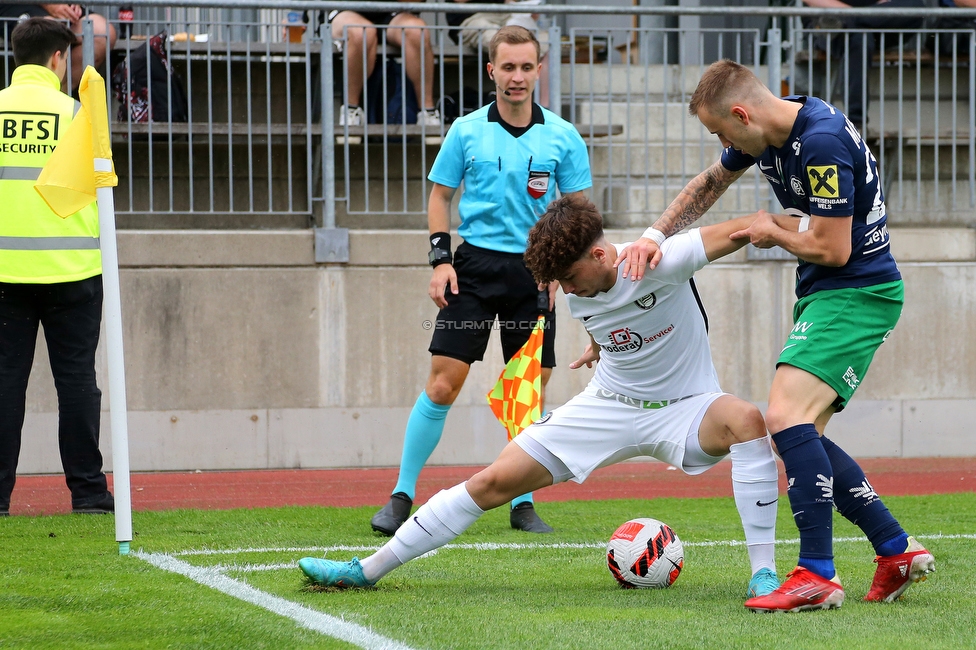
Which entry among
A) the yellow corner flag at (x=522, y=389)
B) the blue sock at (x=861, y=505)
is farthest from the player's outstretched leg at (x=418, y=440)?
the blue sock at (x=861, y=505)

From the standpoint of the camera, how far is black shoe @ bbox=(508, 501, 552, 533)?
18.4 feet

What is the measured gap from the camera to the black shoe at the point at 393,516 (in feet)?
17.8

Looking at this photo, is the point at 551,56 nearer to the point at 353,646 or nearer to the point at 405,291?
the point at 405,291

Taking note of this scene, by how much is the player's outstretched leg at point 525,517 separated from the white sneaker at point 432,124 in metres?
3.90

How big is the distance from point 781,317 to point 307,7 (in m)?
4.25

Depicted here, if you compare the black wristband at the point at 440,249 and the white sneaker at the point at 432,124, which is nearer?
the black wristband at the point at 440,249

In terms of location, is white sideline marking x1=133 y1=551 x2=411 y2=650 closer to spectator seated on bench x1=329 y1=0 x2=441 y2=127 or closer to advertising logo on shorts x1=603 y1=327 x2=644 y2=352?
advertising logo on shorts x1=603 y1=327 x2=644 y2=352

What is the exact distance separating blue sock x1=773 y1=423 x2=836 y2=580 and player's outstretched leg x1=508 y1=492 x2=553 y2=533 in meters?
2.02

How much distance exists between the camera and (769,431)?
3.87 metres

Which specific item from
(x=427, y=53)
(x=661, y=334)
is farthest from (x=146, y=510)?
(x=427, y=53)

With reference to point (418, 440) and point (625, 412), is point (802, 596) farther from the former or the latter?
point (418, 440)

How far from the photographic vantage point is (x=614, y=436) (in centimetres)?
407

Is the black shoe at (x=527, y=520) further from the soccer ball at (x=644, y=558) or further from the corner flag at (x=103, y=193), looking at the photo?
the corner flag at (x=103, y=193)

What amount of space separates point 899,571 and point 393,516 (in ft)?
7.96
